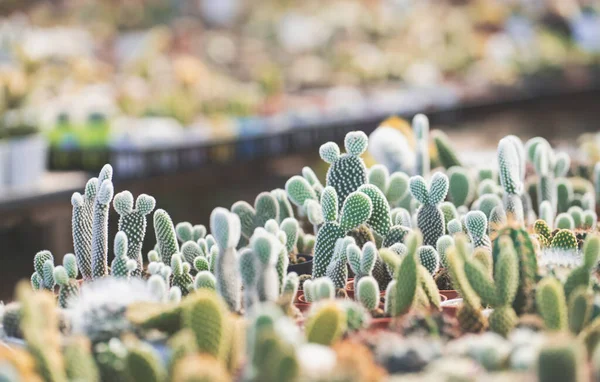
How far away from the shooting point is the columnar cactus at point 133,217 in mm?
1675

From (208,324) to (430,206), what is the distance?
2.52 feet

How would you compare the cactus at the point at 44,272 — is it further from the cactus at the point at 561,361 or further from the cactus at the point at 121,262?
the cactus at the point at 561,361

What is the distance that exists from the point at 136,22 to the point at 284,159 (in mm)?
3023

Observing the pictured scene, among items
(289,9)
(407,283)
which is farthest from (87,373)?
(289,9)

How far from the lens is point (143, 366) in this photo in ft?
3.68

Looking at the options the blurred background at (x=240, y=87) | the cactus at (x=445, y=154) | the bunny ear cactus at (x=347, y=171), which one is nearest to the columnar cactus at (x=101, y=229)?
the bunny ear cactus at (x=347, y=171)

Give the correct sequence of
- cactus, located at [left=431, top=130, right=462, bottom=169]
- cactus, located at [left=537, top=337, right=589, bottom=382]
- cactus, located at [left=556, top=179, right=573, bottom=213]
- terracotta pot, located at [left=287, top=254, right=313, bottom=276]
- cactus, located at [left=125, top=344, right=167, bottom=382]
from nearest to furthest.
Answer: cactus, located at [left=537, top=337, right=589, bottom=382] → cactus, located at [left=125, top=344, right=167, bottom=382] → terracotta pot, located at [left=287, top=254, right=313, bottom=276] → cactus, located at [left=556, top=179, right=573, bottom=213] → cactus, located at [left=431, top=130, right=462, bottom=169]

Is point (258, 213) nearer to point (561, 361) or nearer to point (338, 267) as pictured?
point (338, 267)

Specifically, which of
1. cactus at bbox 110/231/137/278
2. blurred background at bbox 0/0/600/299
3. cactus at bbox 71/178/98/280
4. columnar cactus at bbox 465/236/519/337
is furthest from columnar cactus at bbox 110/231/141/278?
blurred background at bbox 0/0/600/299

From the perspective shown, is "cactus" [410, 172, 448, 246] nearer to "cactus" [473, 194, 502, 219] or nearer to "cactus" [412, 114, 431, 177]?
"cactus" [473, 194, 502, 219]

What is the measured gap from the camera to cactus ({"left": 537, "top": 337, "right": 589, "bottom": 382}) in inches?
38.2

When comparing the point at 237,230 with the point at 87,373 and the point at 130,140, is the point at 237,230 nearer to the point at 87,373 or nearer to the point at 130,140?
the point at 87,373

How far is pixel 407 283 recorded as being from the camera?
1.42 meters

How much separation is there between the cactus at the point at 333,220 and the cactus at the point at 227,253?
306mm
